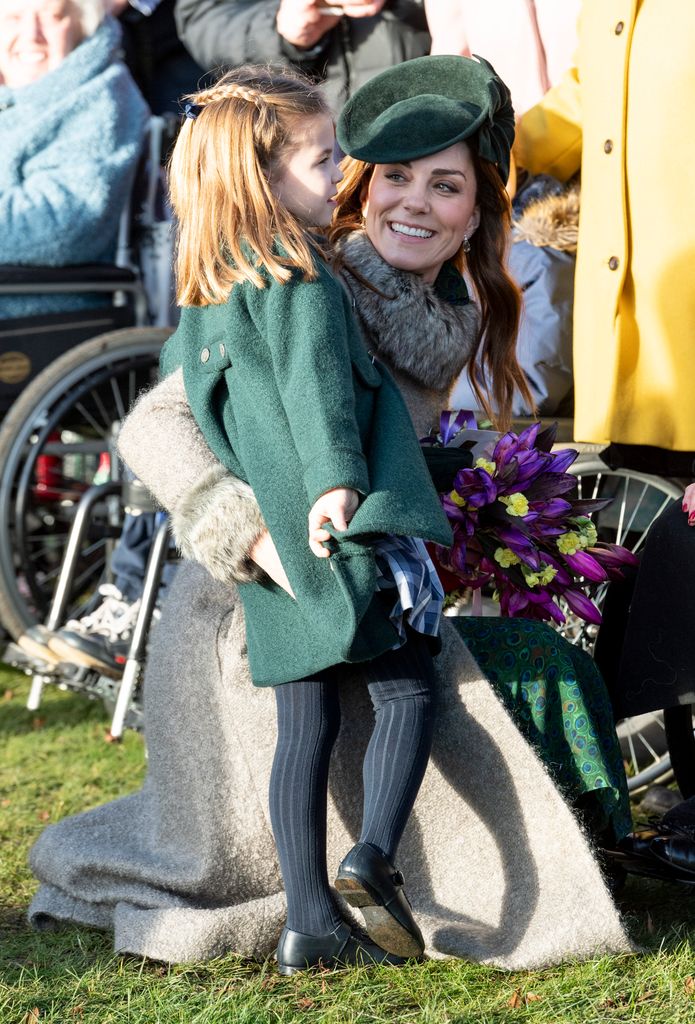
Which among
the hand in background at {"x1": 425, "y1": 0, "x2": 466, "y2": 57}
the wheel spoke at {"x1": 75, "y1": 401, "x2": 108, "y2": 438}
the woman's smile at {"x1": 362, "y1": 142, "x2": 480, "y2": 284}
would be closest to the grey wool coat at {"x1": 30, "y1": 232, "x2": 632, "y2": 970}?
the woman's smile at {"x1": 362, "y1": 142, "x2": 480, "y2": 284}

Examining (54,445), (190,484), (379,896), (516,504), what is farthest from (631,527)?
(54,445)

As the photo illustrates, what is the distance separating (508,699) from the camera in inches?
96.1

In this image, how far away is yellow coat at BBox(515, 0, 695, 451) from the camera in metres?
3.04

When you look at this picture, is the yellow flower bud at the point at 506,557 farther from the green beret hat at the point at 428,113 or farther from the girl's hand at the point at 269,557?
the green beret hat at the point at 428,113

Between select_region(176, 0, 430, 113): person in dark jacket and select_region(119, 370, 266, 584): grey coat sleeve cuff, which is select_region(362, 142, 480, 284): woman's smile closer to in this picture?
select_region(119, 370, 266, 584): grey coat sleeve cuff

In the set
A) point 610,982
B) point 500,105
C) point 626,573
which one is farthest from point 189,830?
point 500,105

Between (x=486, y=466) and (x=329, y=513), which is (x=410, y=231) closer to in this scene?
(x=486, y=466)

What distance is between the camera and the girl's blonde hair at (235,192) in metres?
2.27

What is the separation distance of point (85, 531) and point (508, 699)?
189 centimetres

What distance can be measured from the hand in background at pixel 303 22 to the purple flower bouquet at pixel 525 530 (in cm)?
179

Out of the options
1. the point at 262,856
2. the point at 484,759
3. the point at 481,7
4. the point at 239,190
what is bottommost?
the point at 262,856

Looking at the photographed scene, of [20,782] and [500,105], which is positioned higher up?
[500,105]

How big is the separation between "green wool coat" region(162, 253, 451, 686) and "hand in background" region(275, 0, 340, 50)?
73.1 inches

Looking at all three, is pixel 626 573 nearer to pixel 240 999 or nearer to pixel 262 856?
pixel 262 856
